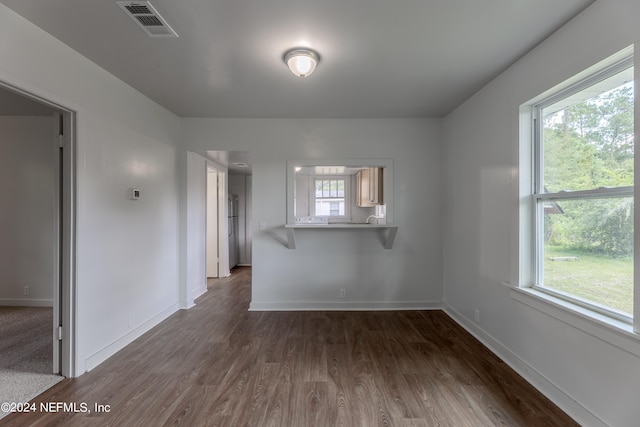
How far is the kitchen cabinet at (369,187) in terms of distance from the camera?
13.2ft

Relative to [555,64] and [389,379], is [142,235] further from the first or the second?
[555,64]

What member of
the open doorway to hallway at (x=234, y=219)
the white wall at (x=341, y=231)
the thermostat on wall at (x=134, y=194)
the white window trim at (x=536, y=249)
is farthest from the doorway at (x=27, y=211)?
the white window trim at (x=536, y=249)

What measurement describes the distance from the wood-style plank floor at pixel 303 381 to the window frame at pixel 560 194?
741mm

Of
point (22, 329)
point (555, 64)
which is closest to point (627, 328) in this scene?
point (555, 64)

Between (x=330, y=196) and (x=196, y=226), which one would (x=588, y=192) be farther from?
(x=196, y=226)

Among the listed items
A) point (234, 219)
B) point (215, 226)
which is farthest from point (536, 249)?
point (234, 219)

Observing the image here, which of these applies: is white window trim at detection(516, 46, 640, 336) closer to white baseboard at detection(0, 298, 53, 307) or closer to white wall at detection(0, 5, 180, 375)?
white wall at detection(0, 5, 180, 375)

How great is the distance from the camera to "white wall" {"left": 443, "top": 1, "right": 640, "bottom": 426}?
61.1 inches

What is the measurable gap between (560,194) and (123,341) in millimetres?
3982

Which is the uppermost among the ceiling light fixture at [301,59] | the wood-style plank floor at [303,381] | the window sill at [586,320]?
the ceiling light fixture at [301,59]

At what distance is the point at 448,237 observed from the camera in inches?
141

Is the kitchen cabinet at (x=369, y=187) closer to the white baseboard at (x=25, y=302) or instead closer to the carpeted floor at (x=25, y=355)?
the carpeted floor at (x=25, y=355)

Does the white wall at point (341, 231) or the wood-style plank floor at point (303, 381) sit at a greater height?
the white wall at point (341, 231)

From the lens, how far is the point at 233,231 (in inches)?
248
